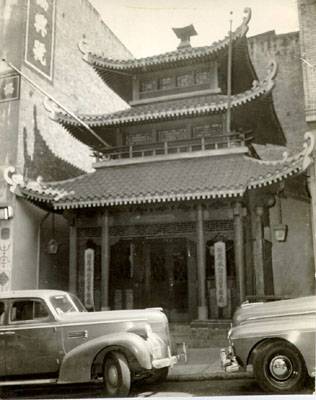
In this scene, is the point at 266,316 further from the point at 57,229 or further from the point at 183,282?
the point at 57,229

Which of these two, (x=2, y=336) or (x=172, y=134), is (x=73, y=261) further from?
(x=2, y=336)

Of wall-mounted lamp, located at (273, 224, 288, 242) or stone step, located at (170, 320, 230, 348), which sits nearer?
stone step, located at (170, 320, 230, 348)

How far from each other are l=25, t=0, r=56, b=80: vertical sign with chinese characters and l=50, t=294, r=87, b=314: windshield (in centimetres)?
647

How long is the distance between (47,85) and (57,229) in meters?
3.59

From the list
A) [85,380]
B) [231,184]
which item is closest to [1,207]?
[231,184]

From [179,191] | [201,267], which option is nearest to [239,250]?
[201,267]

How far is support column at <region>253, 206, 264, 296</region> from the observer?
29.0ft

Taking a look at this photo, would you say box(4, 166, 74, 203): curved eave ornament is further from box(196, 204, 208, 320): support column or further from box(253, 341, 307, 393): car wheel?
box(253, 341, 307, 393): car wheel

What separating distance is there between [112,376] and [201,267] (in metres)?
4.08

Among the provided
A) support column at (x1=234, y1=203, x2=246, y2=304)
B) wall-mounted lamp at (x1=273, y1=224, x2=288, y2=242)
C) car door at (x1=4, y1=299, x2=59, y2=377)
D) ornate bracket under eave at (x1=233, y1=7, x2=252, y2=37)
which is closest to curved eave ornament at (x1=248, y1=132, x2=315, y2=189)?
support column at (x1=234, y1=203, x2=246, y2=304)

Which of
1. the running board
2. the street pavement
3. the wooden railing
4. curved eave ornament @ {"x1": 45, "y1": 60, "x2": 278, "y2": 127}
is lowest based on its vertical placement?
the street pavement

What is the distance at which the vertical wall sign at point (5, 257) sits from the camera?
9789 mm

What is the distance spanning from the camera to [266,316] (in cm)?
533

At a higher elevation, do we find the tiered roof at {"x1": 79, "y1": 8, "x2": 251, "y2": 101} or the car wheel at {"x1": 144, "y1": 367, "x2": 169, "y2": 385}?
the tiered roof at {"x1": 79, "y1": 8, "x2": 251, "y2": 101}
